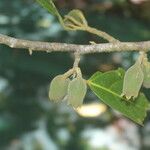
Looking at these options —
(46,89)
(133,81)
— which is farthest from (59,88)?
(46,89)

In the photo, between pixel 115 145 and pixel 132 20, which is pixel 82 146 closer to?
pixel 115 145

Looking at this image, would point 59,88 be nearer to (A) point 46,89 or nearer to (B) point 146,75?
(B) point 146,75

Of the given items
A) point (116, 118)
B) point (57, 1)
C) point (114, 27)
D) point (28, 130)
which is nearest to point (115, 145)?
point (116, 118)

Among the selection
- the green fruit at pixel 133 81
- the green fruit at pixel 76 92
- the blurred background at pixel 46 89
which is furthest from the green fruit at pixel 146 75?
the blurred background at pixel 46 89

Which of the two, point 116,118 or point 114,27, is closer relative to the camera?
point 114,27

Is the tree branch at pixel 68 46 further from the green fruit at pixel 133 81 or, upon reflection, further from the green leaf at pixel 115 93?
the green leaf at pixel 115 93

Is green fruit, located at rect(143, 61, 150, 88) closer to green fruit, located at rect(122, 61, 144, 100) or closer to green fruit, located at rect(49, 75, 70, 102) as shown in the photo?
green fruit, located at rect(122, 61, 144, 100)
